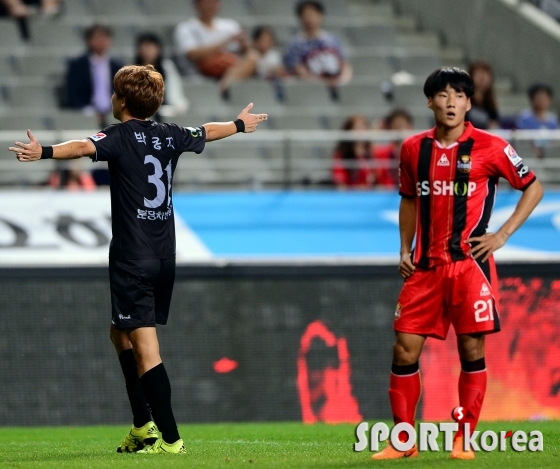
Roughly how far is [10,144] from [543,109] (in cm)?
636

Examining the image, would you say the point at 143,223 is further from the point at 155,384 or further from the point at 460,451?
the point at 460,451

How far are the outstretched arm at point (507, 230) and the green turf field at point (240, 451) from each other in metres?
1.13

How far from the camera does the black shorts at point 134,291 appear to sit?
22.3 ft

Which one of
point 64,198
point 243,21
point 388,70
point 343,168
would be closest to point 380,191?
point 343,168

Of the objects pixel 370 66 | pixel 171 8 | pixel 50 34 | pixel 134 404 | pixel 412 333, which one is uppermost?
pixel 171 8

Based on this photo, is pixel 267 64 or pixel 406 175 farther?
pixel 267 64

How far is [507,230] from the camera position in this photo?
686cm

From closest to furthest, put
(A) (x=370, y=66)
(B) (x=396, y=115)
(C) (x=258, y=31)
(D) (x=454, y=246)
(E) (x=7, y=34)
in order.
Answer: (D) (x=454, y=246) < (B) (x=396, y=115) < (E) (x=7, y=34) < (C) (x=258, y=31) < (A) (x=370, y=66)

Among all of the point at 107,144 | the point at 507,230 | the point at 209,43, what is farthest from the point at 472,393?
the point at 209,43

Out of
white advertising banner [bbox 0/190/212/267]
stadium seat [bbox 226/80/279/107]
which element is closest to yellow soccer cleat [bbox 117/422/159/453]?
white advertising banner [bbox 0/190/212/267]

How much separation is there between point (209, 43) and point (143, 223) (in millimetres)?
8634

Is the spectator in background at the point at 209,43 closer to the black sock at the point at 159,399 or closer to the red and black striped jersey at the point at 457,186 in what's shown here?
the red and black striped jersey at the point at 457,186

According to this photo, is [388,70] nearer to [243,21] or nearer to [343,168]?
[243,21]

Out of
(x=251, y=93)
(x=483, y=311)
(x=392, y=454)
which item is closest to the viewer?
(x=392, y=454)
